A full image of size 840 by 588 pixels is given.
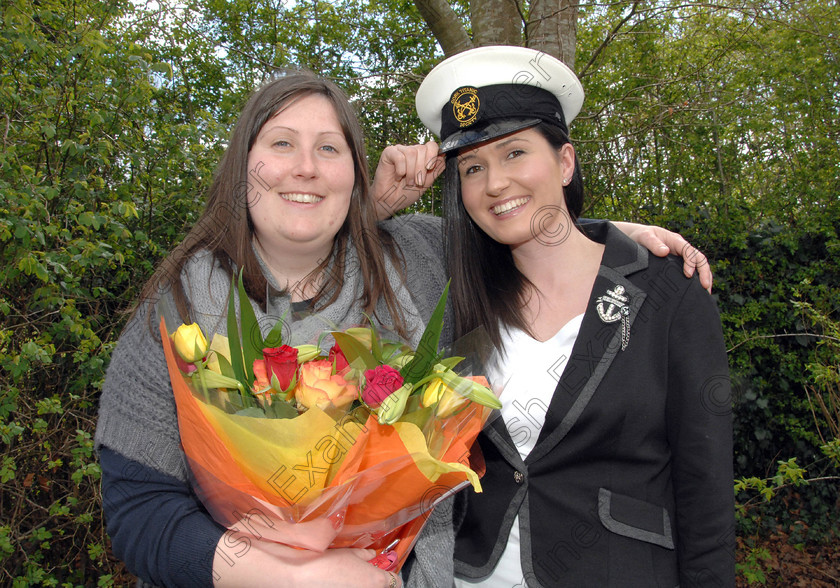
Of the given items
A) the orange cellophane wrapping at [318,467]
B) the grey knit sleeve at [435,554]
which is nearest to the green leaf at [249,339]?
the orange cellophane wrapping at [318,467]

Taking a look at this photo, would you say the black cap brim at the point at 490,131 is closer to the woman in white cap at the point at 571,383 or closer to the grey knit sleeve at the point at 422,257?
the woman in white cap at the point at 571,383

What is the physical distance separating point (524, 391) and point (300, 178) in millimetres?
874

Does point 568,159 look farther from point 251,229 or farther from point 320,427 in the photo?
point 320,427

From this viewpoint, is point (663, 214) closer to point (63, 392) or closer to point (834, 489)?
point (834, 489)

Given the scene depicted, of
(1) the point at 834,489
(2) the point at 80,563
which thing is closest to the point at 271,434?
(2) the point at 80,563

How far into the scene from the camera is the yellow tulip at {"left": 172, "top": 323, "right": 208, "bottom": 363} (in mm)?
1212

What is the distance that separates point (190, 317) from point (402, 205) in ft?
2.86

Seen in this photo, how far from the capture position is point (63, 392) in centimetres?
332

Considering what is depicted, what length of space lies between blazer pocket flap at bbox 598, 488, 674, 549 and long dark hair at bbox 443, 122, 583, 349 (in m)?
0.52

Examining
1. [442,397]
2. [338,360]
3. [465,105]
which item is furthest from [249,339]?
[465,105]

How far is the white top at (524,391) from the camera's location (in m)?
1.71

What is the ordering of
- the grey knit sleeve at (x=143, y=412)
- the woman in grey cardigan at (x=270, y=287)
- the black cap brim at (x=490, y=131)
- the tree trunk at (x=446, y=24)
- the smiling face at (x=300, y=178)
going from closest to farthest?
the woman in grey cardigan at (x=270, y=287)
the grey knit sleeve at (x=143, y=412)
the smiling face at (x=300, y=178)
the black cap brim at (x=490, y=131)
the tree trunk at (x=446, y=24)

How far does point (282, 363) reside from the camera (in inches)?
45.1

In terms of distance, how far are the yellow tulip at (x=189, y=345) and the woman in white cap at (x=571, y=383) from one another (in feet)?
2.32
